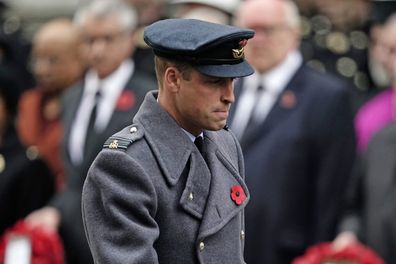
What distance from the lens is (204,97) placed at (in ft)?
13.9

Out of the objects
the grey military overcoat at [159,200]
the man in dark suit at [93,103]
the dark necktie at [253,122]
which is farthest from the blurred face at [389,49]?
the grey military overcoat at [159,200]

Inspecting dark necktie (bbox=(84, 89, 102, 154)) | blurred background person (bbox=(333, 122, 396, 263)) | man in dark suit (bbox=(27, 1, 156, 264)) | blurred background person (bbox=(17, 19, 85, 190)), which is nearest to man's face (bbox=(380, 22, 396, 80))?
blurred background person (bbox=(333, 122, 396, 263))

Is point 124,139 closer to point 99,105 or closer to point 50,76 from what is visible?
point 99,105

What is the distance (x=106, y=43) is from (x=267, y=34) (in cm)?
101

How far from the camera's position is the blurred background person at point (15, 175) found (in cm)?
761

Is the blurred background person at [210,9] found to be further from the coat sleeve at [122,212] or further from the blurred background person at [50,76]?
the coat sleeve at [122,212]

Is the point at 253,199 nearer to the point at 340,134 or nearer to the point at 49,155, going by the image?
the point at 340,134

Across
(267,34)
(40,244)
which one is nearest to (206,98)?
(40,244)

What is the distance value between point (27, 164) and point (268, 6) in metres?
1.66

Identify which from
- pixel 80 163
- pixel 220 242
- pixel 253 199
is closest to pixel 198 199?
pixel 220 242

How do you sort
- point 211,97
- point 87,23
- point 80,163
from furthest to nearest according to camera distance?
point 87,23 < point 80,163 < point 211,97

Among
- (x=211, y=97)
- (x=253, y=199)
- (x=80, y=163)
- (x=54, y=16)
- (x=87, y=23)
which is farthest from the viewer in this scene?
(x=54, y=16)

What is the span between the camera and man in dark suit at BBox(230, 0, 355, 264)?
7039mm

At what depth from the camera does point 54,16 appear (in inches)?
603
